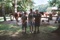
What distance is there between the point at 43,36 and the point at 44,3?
0.51m

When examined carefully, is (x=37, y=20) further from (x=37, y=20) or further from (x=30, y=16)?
(x=30, y=16)

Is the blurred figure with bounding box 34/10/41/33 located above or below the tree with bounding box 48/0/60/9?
below

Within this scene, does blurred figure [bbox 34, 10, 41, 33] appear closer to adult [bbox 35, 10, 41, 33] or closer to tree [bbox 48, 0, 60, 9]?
adult [bbox 35, 10, 41, 33]

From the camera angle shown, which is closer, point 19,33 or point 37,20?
point 19,33

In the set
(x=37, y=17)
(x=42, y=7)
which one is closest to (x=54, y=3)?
(x=42, y=7)

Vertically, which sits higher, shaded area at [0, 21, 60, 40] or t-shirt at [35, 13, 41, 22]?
t-shirt at [35, 13, 41, 22]

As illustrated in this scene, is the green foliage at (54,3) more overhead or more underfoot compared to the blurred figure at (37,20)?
more overhead

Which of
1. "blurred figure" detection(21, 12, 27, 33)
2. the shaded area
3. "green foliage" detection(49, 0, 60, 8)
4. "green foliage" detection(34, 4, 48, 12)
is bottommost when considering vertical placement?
the shaded area

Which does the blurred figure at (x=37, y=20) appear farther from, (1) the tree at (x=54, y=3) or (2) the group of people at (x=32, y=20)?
(1) the tree at (x=54, y=3)

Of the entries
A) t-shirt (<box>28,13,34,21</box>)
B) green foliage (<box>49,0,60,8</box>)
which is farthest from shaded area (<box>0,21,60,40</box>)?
green foliage (<box>49,0,60,8</box>)

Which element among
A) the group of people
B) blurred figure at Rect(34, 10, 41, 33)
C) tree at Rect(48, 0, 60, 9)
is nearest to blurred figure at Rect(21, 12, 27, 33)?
the group of people

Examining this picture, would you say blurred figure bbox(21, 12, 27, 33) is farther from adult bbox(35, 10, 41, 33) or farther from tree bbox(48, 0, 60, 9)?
tree bbox(48, 0, 60, 9)

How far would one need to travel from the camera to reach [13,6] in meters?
2.20

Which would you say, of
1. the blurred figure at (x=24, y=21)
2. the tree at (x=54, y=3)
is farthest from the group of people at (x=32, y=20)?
the tree at (x=54, y=3)
